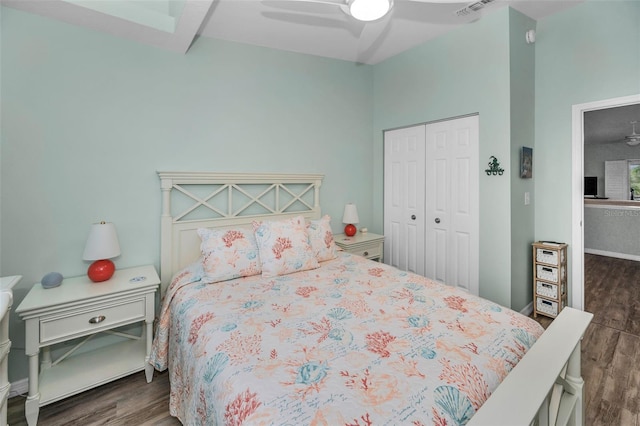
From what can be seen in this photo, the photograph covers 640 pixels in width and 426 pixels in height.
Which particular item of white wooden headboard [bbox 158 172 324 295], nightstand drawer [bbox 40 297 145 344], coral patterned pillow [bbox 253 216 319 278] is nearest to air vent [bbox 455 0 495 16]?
white wooden headboard [bbox 158 172 324 295]

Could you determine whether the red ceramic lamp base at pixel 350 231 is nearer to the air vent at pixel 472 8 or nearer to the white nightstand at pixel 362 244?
the white nightstand at pixel 362 244

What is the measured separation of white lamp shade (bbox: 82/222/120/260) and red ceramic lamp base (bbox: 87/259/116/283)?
7cm

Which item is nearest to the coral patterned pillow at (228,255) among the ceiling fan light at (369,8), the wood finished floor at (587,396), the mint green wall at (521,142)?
the wood finished floor at (587,396)

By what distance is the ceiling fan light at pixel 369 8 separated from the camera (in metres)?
1.51

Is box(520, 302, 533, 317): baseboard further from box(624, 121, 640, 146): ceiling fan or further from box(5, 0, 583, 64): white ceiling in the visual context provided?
box(624, 121, 640, 146): ceiling fan

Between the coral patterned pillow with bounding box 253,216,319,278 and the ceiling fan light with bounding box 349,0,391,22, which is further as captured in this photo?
the coral patterned pillow with bounding box 253,216,319,278

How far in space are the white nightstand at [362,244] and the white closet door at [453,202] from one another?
21.8 inches

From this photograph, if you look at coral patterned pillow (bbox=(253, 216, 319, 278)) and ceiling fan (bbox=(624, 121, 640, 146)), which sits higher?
ceiling fan (bbox=(624, 121, 640, 146))

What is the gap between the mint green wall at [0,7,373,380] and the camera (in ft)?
6.40

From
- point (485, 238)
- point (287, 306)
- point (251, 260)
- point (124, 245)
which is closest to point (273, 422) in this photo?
point (287, 306)

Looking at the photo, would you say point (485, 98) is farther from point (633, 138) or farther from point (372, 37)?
point (633, 138)

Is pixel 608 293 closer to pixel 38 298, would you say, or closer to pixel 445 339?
pixel 445 339

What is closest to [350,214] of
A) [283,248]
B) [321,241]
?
[321,241]

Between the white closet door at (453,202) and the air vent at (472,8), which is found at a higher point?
the air vent at (472,8)
